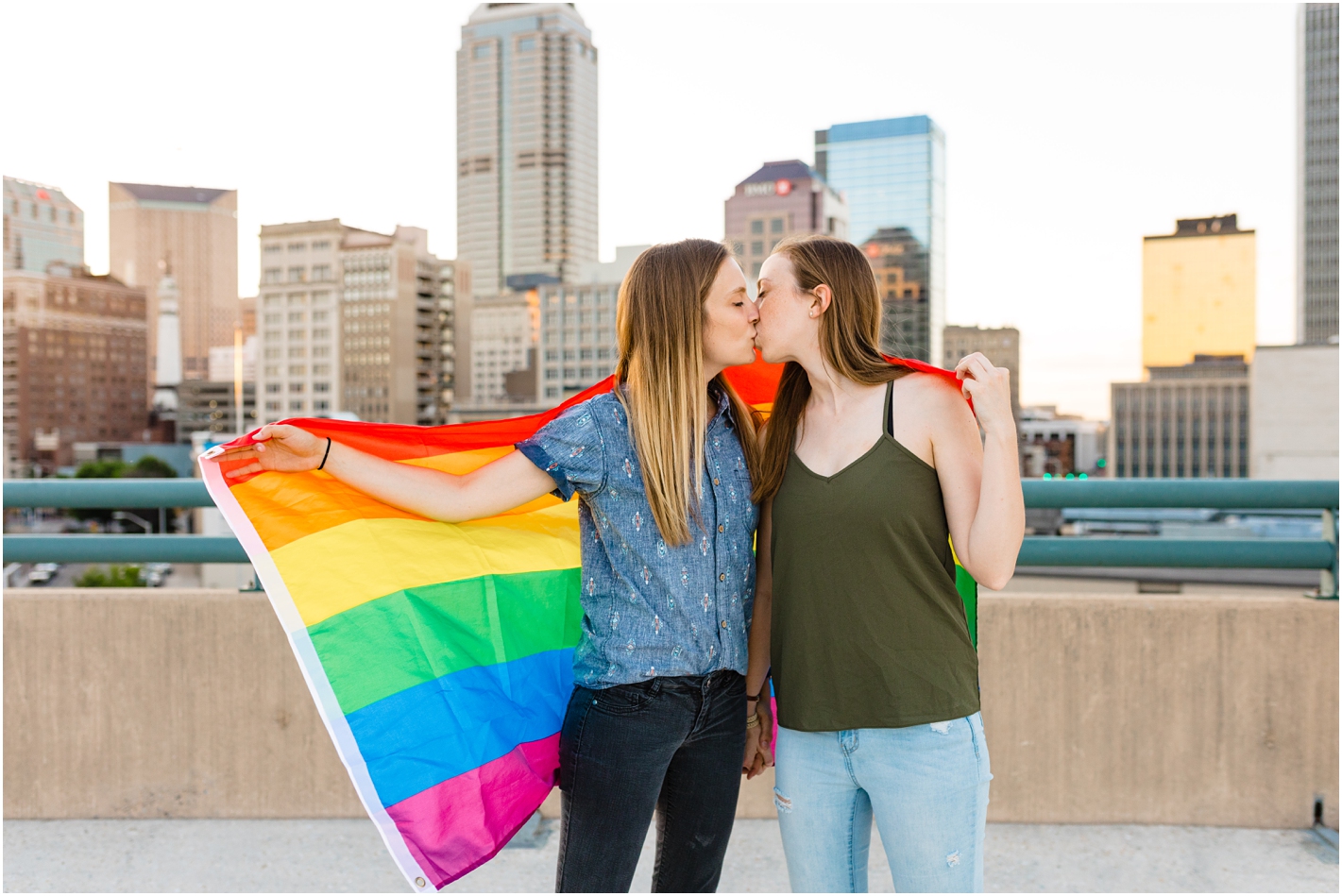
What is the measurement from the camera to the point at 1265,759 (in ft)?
12.2

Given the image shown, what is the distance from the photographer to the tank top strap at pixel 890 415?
2250 mm

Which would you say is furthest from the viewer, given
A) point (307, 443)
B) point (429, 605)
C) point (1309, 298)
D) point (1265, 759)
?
point (1309, 298)

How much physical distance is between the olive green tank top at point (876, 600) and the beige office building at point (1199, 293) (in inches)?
8230

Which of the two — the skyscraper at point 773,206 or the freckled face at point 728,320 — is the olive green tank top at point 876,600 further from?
the skyscraper at point 773,206

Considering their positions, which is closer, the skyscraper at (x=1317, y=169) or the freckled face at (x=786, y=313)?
the freckled face at (x=786, y=313)

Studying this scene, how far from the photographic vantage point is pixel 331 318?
16025 centimetres

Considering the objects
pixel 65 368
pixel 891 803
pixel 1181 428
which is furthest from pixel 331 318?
pixel 891 803

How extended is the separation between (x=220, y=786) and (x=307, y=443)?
2.10m

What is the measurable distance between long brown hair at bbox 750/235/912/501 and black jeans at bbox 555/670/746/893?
1.73 feet

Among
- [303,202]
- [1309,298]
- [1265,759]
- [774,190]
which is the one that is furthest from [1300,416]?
[303,202]

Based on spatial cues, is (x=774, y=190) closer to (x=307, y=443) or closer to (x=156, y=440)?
(x=156, y=440)

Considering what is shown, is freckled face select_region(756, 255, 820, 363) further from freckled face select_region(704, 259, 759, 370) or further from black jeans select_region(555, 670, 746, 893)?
black jeans select_region(555, 670, 746, 893)

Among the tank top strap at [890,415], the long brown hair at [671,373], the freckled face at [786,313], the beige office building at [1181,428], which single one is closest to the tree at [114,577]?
the long brown hair at [671,373]

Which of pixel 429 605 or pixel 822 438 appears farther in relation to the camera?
pixel 429 605
